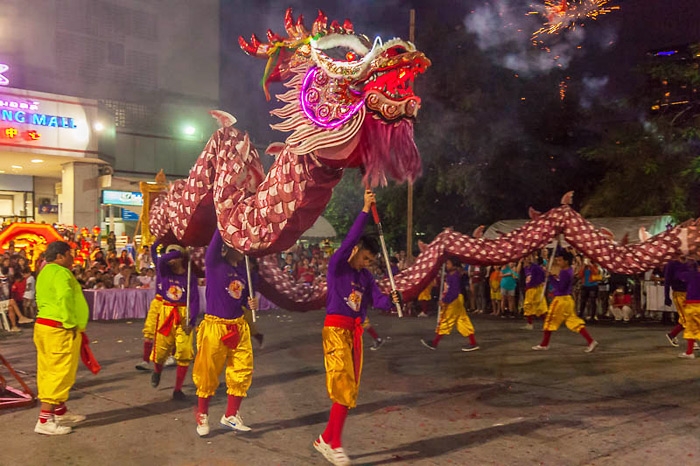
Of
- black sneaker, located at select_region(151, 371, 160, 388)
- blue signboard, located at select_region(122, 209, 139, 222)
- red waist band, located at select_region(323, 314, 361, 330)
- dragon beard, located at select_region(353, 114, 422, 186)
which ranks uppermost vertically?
blue signboard, located at select_region(122, 209, 139, 222)

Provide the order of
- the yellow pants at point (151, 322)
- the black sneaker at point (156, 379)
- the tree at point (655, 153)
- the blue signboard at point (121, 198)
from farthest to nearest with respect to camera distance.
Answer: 1. the blue signboard at point (121, 198)
2. the tree at point (655, 153)
3. the yellow pants at point (151, 322)
4. the black sneaker at point (156, 379)

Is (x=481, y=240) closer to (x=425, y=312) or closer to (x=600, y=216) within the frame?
(x=425, y=312)

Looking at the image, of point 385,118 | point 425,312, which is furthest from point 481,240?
point 425,312

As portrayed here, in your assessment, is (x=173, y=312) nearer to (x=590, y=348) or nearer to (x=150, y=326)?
(x=150, y=326)

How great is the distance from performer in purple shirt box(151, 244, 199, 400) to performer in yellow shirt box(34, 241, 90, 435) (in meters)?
1.28

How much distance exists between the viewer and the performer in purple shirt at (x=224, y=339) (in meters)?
5.43

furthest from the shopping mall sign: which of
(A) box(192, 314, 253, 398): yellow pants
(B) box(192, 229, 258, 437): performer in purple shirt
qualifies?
(A) box(192, 314, 253, 398): yellow pants

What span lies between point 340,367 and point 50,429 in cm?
271

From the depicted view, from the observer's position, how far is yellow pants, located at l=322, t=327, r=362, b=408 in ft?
15.8

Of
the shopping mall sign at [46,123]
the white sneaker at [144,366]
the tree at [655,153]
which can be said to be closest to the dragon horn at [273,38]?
the white sneaker at [144,366]

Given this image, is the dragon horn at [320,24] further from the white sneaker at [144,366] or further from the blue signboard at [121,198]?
the blue signboard at [121,198]

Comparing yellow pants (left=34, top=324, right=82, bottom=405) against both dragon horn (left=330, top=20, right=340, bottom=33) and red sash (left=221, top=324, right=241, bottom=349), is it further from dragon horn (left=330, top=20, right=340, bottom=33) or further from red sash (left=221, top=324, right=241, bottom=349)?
dragon horn (left=330, top=20, right=340, bottom=33)

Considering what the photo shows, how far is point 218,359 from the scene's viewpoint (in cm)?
548

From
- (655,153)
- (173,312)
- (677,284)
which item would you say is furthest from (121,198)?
(677,284)
